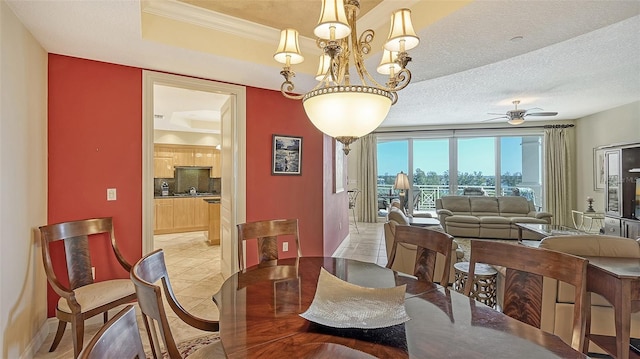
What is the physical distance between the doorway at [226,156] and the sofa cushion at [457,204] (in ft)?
16.7

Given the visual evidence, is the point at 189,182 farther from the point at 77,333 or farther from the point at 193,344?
the point at 77,333

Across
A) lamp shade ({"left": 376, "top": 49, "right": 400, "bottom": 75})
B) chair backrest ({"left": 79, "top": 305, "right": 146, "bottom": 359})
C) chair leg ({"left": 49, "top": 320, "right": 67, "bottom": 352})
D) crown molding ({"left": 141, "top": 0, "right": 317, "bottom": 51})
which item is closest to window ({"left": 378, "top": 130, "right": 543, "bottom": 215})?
crown molding ({"left": 141, "top": 0, "right": 317, "bottom": 51})

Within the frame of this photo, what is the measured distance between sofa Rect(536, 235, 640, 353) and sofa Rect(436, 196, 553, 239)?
3926mm

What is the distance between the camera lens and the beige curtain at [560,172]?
22.9ft

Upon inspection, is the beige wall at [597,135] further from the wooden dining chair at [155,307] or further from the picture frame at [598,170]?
the wooden dining chair at [155,307]

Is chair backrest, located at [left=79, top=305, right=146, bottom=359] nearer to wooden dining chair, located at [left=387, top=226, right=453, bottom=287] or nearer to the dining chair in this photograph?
wooden dining chair, located at [left=387, top=226, right=453, bottom=287]

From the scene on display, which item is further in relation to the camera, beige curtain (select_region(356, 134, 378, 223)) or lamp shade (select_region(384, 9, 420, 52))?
beige curtain (select_region(356, 134, 378, 223))

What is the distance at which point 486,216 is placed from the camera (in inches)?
255

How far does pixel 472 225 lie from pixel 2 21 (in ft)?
22.8

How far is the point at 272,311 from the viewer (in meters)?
1.26

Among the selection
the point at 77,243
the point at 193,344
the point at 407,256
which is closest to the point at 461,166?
the point at 407,256

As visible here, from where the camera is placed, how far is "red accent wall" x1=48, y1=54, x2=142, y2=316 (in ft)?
8.38

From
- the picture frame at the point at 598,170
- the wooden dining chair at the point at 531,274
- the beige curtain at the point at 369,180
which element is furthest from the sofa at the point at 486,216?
the wooden dining chair at the point at 531,274

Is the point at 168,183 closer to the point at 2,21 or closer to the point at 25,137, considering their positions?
the point at 25,137
